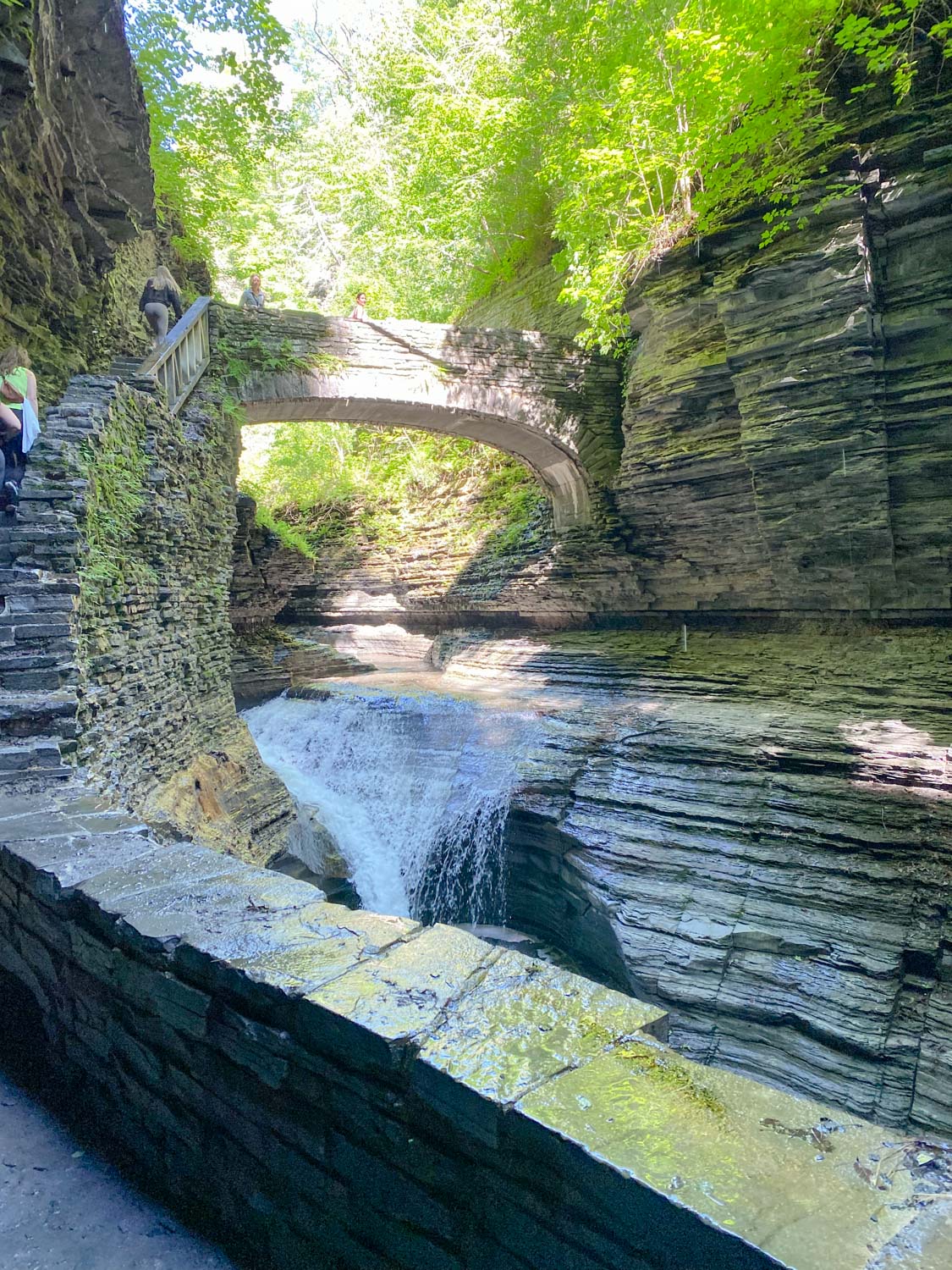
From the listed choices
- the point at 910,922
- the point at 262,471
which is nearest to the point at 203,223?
the point at 262,471

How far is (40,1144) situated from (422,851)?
5.63 metres

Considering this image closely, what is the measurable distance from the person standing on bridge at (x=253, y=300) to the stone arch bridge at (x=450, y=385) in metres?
0.12

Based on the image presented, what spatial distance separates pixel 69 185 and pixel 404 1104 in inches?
368

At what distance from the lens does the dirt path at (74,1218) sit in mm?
1728

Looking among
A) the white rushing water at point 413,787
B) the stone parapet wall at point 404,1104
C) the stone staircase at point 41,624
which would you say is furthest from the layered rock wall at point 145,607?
the stone parapet wall at point 404,1104

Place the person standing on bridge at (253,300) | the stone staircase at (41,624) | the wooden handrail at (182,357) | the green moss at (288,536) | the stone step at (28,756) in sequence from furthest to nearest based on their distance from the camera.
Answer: the green moss at (288,536) < the person standing on bridge at (253,300) < the wooden handrail at (182,357) < the stone staircase at (41,624) < the stone step at (28,756)

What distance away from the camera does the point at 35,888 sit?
2.30m

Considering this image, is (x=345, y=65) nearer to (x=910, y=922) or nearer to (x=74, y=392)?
(x=74, y=392)

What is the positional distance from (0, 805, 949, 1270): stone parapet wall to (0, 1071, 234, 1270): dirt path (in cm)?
7

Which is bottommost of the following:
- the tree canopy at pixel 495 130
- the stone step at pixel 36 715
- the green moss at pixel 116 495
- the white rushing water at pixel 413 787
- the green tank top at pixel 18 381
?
the white rushing water at pixel 413 787

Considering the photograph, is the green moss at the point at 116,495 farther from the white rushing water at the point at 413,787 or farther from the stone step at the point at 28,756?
the white rushing water at the point at 413,787

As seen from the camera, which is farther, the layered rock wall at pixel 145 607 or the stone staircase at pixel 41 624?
the layered rock wall at pixel 145 607

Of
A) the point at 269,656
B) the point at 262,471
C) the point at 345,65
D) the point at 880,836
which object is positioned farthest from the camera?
the point at 262,471

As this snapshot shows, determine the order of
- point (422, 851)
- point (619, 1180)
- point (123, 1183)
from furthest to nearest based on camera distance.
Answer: point (422, 851) < point (123, 1183) < point (619, 1180)
